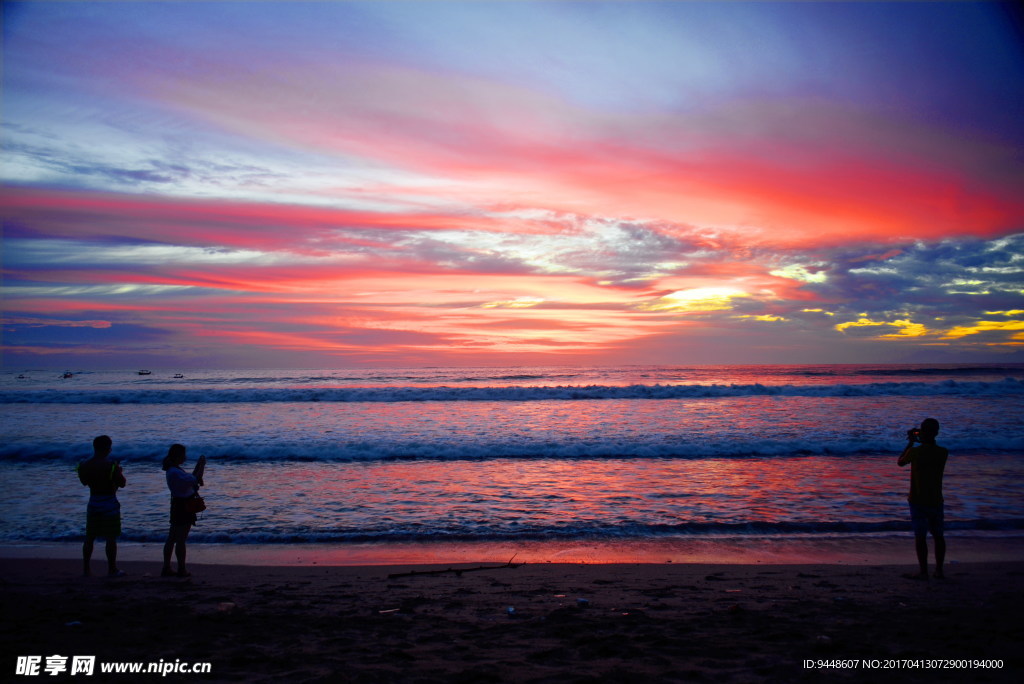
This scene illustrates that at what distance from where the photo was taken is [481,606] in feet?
19.7

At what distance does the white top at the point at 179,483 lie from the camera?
7.30 m

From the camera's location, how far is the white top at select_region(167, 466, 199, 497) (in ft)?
24.0

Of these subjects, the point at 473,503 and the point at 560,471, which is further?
the point at 560,471

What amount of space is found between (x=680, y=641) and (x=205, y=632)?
4565 mm

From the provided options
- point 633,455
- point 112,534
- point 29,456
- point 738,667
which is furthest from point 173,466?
point 29,456

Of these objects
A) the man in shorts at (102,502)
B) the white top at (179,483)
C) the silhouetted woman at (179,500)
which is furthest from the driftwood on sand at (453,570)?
the man in shorts at (102,502)

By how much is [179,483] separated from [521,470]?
872cm

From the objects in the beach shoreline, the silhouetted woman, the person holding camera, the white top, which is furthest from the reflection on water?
the person holding camera

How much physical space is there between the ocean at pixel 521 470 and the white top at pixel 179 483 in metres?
2.16

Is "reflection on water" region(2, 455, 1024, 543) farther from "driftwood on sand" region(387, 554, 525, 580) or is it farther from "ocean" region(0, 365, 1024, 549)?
"driftwood on sand" region(387, 554, 525, 580)

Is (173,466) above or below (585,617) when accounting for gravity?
above

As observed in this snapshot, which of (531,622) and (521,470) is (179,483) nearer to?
(531,622)

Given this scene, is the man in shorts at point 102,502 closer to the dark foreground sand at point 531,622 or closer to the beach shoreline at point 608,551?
the dark foreground sand at point 531,622

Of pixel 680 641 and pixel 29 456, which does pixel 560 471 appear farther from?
pixel 29 456
